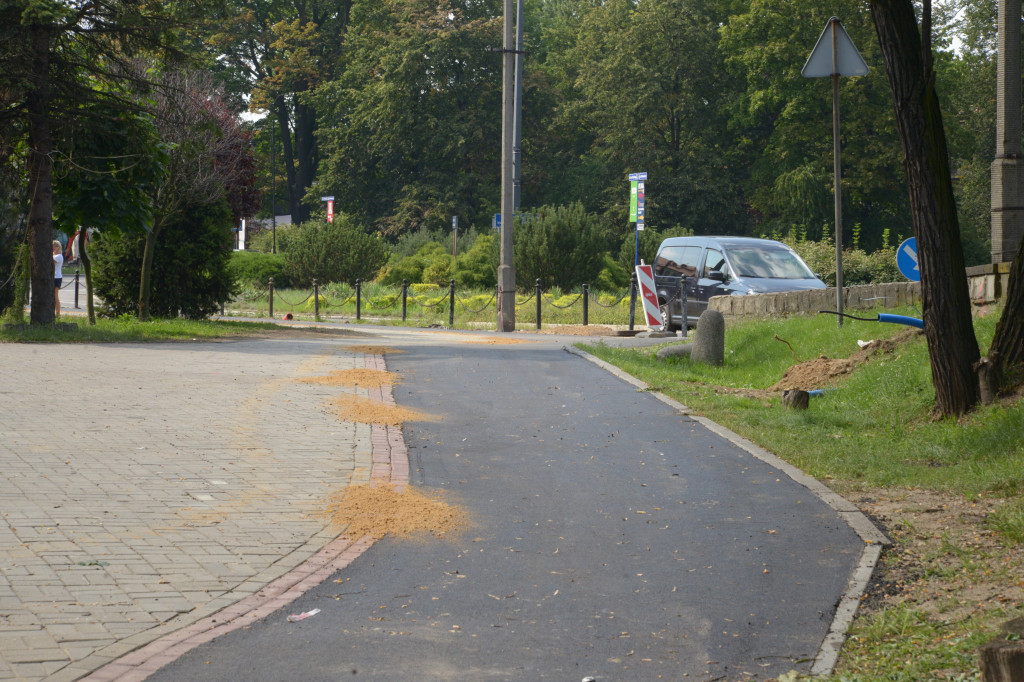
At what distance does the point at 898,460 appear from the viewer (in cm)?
870

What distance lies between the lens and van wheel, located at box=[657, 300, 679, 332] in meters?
24.2

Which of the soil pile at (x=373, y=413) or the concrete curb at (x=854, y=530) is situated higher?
the soil pile at (x=373, y=413)

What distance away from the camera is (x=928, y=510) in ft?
23.2

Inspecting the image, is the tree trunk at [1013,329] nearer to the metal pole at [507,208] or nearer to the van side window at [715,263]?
the van side window at [715,263]

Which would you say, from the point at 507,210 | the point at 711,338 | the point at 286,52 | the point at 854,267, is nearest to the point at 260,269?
the point at 507,210

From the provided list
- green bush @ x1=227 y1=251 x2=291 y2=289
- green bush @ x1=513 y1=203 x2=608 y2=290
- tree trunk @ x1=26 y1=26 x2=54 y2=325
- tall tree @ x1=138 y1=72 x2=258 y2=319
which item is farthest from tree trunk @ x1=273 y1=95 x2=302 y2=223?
tree trunk @ x1=26 y1=26 x2=54 y2=325

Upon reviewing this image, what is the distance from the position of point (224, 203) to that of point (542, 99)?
38598 mm

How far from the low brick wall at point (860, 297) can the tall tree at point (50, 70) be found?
10.4 meters

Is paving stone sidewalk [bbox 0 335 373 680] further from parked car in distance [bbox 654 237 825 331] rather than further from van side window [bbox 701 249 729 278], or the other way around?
van side window [bbox 701 249 729 278]

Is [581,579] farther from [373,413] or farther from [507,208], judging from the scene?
[507,208]

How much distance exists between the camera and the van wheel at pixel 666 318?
24.2 meters

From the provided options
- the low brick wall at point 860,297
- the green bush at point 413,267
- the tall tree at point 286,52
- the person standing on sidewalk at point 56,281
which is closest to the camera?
the low brick wall at point 860,297

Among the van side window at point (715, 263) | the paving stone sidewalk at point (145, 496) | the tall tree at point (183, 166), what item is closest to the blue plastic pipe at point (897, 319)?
the paving stone sidewalk at point (145, 496)

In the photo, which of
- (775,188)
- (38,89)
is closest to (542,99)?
(775,188)
